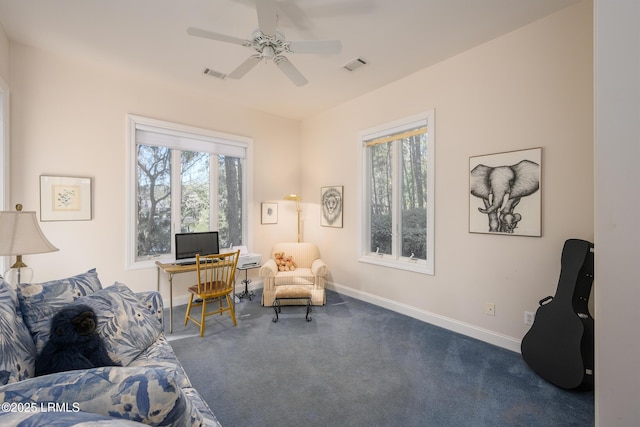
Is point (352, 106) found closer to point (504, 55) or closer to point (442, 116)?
point (442, 116)

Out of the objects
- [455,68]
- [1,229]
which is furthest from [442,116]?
[1,229]

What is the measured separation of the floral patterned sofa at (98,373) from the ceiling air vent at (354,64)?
118 inches

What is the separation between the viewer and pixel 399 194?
3799mm

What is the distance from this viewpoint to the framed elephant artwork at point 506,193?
8.21 feet

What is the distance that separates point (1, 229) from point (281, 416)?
2212mm

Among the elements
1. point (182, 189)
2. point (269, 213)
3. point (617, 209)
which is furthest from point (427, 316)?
point (182, 189)

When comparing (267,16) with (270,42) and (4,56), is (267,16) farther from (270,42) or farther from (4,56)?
(4,56)

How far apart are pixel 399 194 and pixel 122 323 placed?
3253mm

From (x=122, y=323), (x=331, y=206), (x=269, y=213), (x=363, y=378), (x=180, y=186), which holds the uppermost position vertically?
(x=180, y=186)

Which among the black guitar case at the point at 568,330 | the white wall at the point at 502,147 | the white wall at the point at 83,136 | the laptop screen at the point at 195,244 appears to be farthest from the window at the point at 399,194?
the white wall at the point at 83,136

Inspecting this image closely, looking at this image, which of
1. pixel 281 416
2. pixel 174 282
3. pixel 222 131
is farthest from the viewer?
pixel 222 131

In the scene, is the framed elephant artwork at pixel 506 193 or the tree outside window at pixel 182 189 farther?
the tree outside window at pixel 182 189

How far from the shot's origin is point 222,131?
4234 millimetres

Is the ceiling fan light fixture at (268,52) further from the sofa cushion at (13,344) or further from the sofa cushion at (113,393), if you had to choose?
the sofa cushion at (113,393)
